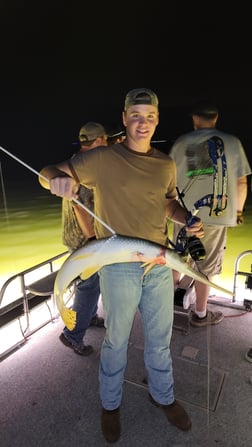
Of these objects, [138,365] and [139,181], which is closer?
[139,181]

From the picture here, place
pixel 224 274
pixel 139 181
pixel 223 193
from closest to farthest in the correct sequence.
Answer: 1. pixel 139 181
2. pixel 223 193
3. pixel 224 274

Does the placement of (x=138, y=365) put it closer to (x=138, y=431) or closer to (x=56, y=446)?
(x=138, y=431)

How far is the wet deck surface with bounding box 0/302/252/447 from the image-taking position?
223 cm

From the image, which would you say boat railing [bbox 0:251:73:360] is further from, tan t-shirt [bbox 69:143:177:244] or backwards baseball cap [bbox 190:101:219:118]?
backwards baseball cap [bbox 190:101:219:118]

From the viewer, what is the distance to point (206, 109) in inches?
121

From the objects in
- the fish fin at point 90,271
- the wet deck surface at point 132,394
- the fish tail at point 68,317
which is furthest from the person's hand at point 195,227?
the wet deck surface at point 132,394

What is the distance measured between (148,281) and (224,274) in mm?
6282

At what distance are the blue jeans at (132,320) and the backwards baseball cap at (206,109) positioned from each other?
1699mm

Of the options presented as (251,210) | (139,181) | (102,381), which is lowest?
(251,210)

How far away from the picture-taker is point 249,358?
116 inches

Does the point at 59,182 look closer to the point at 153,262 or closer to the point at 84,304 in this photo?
the point at 153,262

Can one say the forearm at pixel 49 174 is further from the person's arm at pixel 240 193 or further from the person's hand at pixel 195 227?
the person's arm at pixel 240 193

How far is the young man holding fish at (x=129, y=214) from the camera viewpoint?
6.45 feet

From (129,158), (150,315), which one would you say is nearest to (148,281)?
(150,315)
